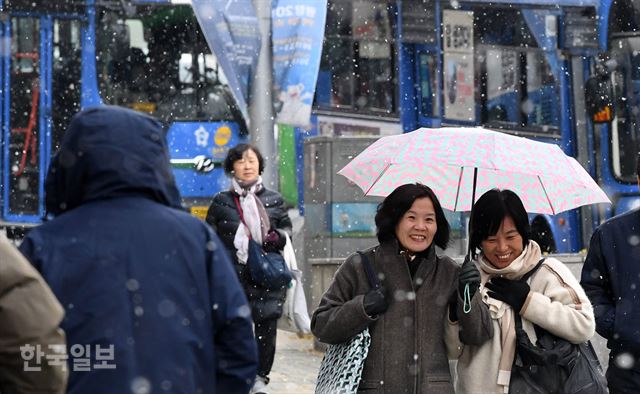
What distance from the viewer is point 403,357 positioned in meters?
5.12

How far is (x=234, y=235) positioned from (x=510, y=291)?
13.4ft

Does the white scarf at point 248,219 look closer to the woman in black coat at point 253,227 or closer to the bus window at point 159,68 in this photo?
the woman in black coat at point 253,227

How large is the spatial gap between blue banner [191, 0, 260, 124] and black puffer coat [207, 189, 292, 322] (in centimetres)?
607

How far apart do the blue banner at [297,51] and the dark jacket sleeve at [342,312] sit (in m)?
9.50

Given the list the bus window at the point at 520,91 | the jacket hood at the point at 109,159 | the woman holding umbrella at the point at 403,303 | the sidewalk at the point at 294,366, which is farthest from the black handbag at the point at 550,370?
the bus window at the point at 520,91

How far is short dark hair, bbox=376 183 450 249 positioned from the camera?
5.28 metres

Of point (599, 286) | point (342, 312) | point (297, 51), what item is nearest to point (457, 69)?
point (297, 51)

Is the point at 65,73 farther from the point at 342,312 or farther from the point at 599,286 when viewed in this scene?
the point at 342,312

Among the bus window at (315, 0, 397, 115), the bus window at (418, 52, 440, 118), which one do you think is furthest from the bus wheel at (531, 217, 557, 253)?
the bus window at (315, 0, 397, 115)

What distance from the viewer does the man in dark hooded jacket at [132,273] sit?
3.31 m

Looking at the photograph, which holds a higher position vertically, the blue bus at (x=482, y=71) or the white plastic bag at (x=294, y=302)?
the blue bus at (x=482, y=71)

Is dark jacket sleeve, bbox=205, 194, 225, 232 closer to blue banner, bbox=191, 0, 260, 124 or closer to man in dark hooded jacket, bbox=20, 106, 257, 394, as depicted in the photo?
man in dark hooded jacket, bbox=20, 106, 257, 394

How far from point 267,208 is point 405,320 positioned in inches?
165

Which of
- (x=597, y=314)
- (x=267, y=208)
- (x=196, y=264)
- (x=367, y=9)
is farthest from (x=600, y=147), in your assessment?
(x=196, y=264)
